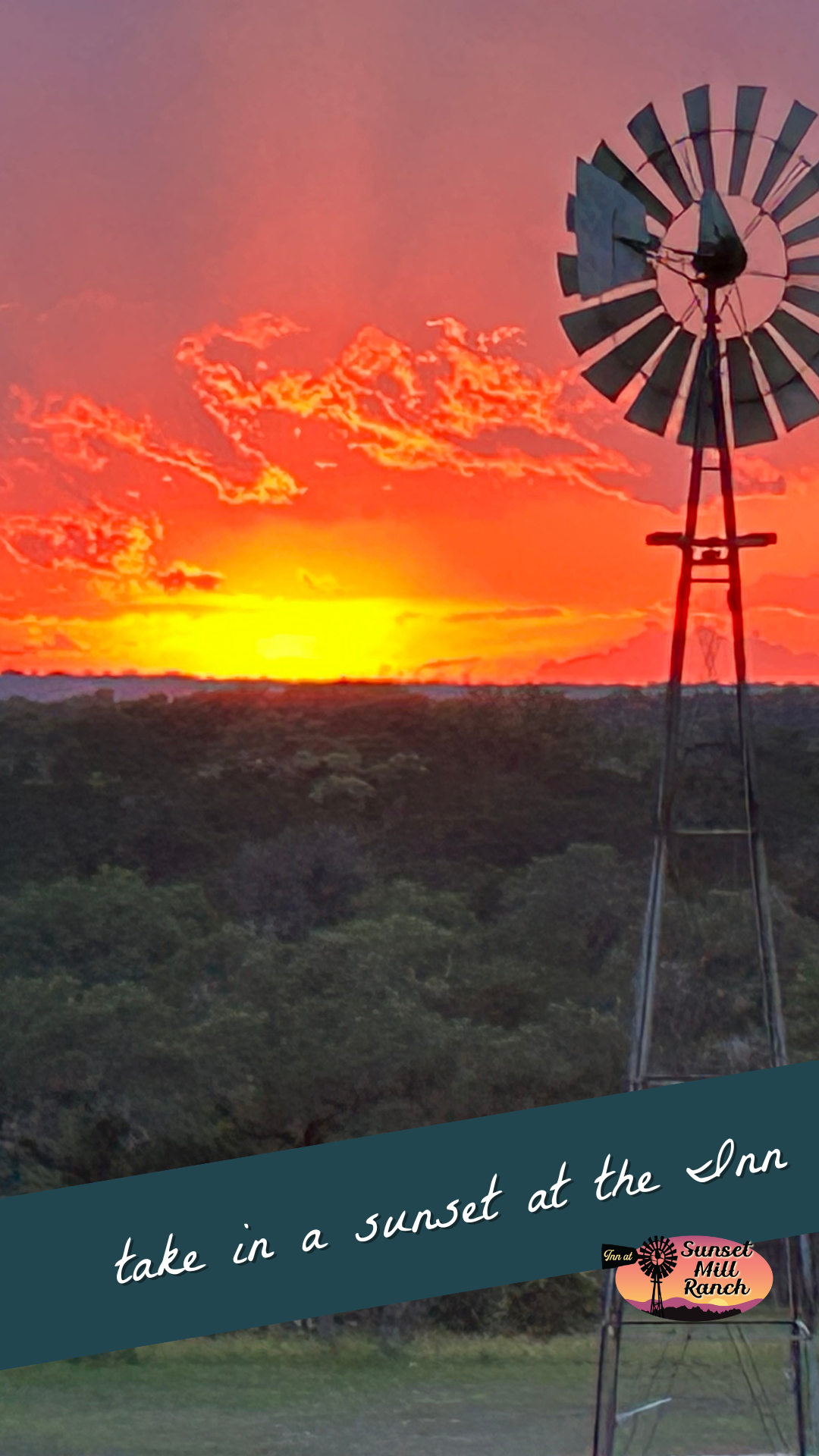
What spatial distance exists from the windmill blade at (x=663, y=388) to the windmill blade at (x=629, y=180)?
0.60 metres

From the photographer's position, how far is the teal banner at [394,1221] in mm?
10734

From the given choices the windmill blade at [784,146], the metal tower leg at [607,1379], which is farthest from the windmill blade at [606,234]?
the metal tower leg at [607,1379]

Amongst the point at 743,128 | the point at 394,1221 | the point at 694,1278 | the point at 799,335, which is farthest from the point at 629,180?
the point at 694,1278

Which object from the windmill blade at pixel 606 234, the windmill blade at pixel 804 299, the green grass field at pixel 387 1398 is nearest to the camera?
the windmill blade at pixel 606 234

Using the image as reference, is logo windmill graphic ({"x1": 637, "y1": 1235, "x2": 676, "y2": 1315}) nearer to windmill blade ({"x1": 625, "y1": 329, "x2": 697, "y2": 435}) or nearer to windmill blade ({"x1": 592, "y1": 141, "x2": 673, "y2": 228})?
windmill blade ({"x1": 625, "y1": 329, "x2": 697, "y2": 435})

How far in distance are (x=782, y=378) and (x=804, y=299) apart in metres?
0.43

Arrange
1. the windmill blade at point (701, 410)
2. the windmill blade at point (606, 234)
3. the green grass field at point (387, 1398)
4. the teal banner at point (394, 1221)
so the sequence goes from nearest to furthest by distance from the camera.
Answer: the windmill blade at point (606, 234)
the windmill blade at point (701, 410)
the teal banner at point (394, 1221)
the green grass field at point (387, 1398)

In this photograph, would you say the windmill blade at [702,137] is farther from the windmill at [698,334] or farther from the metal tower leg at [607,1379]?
the metal tower leg at [607,1379]

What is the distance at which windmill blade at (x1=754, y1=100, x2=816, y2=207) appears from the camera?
10.7m

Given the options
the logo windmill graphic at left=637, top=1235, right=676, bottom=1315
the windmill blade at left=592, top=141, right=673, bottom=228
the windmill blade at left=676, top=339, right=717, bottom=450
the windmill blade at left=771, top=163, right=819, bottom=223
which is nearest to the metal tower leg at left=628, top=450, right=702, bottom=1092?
the windmill blade at left=676, top=339, right=717, bottom=450

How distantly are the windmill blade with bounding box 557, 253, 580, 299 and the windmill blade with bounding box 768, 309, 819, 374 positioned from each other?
111 cm

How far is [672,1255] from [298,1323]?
281 inches

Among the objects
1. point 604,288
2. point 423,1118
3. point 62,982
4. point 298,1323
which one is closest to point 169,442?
point 62,982

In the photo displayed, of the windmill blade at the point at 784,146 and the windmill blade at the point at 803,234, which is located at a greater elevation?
the windmill blade at the point at 784,146
